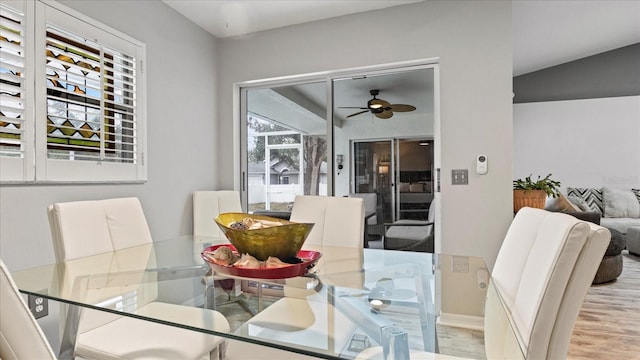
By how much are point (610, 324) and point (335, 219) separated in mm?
2401

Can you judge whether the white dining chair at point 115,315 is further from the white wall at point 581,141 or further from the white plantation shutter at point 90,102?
the white wall at point 581,141

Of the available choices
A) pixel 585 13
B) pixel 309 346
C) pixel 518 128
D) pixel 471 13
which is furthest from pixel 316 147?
pixel 518 128

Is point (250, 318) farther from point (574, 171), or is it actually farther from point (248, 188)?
point (574, 171)

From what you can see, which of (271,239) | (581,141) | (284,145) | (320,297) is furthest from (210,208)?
(581,141)

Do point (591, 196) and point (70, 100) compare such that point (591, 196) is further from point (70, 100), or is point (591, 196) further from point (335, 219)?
point (70, 100)

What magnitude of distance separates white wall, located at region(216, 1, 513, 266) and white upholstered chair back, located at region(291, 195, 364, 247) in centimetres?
107

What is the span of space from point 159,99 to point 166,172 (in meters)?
0.59

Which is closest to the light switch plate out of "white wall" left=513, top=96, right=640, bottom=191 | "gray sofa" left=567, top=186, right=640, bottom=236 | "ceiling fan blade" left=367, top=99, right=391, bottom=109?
"ceiling fan blade" left=367, top=99, right=391, bottom=109

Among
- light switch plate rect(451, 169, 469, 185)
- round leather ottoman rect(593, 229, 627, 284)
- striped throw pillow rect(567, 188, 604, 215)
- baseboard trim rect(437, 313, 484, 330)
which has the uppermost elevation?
→ light switch plate rect(451, 169, 469, 185)

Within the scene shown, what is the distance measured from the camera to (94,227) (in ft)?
5.70

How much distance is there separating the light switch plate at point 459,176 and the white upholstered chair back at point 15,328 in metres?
2.67

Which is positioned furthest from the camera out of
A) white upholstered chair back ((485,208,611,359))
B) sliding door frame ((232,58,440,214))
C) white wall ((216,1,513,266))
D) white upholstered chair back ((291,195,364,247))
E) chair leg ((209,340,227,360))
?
Answer: sliding door frame ((232,58,440,214))

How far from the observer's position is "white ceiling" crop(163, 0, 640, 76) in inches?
115

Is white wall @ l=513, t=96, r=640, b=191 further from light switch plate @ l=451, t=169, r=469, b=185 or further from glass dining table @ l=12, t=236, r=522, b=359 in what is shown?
glass dining table @ l=12, t=236, r=522, b=359
